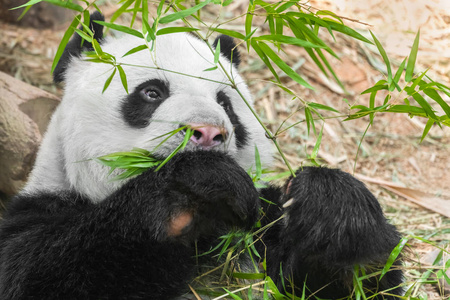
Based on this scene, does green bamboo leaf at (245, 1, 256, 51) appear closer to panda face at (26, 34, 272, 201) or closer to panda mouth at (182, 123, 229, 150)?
panda face at (26, 34, 272, 201)

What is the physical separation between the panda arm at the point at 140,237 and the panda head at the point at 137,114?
10.3 inches

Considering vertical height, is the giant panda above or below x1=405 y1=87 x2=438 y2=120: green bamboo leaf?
below

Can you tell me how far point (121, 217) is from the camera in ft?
7.59

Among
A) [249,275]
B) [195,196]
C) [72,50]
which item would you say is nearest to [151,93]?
[72,50]

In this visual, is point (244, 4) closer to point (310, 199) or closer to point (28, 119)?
point (28, 119)

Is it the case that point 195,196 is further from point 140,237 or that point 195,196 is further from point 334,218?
point 334,218

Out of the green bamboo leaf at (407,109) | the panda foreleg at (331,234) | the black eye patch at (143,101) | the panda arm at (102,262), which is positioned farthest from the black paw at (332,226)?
the black eye patch at (143,101)

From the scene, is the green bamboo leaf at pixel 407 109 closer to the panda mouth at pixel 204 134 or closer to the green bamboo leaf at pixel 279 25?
the green bamboo leaf at pixel 279 25

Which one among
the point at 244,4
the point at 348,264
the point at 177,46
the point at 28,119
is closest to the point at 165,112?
the point at 177,46

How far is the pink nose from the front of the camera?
2406mm

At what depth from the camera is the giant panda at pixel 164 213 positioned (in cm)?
225

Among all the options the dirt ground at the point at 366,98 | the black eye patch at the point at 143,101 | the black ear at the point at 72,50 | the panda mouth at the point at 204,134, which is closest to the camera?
the panda mouth at the point at 204,134

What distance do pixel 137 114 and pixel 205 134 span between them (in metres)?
0.59

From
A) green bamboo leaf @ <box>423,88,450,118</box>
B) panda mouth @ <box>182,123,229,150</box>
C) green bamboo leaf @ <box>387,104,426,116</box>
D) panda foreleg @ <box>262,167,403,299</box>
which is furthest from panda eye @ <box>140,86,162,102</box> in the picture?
green bamboo leaf @ <box>423,88,450,118</box>
